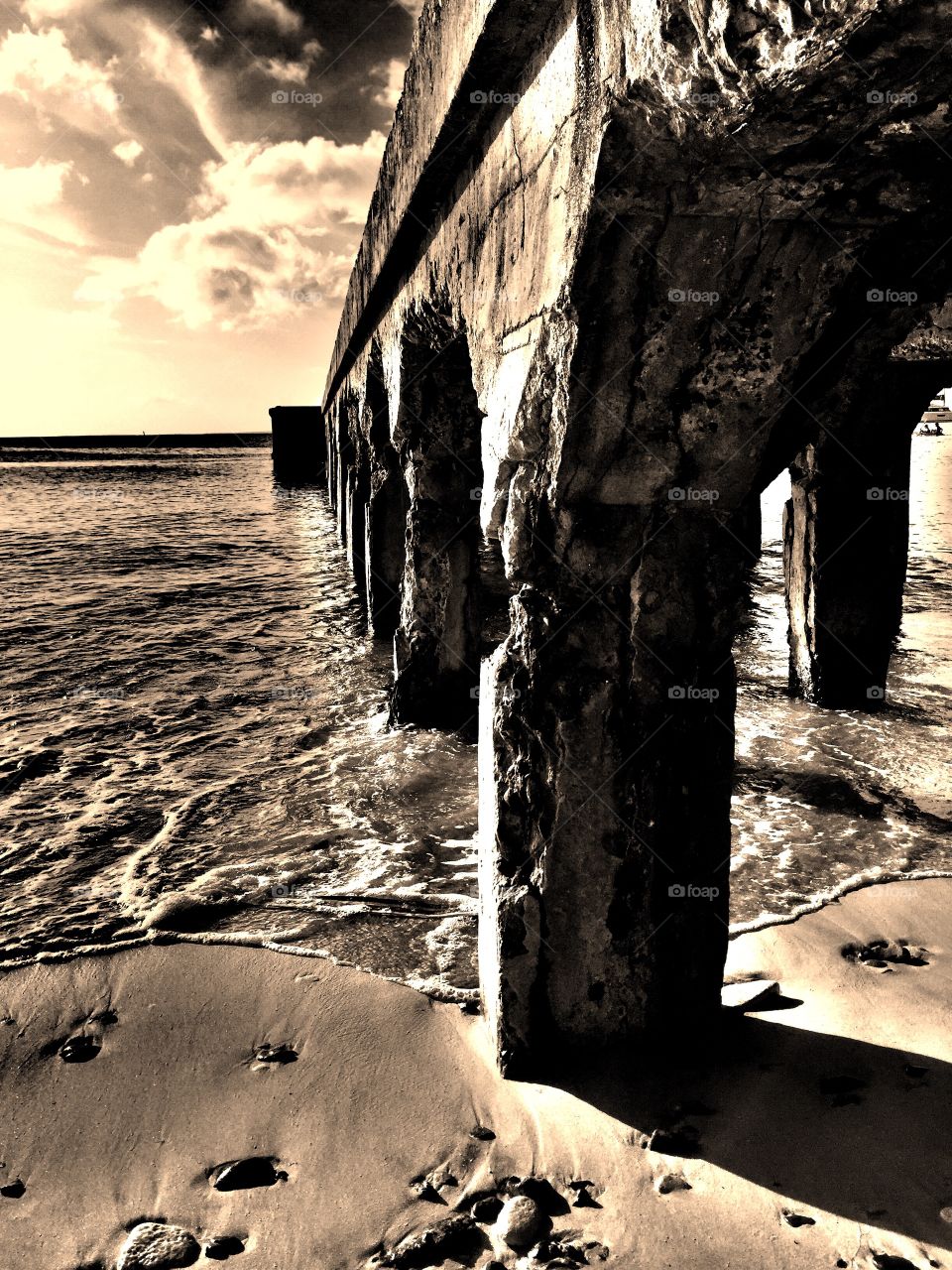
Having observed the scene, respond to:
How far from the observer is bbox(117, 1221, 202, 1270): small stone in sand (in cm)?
184

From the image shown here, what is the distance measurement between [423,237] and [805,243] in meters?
2.83

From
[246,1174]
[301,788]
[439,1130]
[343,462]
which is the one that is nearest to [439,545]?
[301,788]

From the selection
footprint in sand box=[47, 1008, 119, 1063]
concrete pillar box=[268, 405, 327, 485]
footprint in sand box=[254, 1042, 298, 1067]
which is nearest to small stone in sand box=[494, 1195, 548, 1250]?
footprint in sand box=[254, 1042, 298, 1067]

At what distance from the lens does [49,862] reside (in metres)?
3.81

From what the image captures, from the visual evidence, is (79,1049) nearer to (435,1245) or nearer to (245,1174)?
(245,1174)

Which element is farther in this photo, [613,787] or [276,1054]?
[276,1054]

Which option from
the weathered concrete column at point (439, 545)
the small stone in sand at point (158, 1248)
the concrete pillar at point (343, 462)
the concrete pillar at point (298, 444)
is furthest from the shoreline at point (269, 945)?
the concrete pillar at point (298, 444)

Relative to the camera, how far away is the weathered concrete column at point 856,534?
5.00 m

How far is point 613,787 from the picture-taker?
225 centimetres

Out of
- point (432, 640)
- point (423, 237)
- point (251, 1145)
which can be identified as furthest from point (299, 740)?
point (251, 1145)

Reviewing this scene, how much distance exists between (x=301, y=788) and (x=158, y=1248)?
2.80 meters

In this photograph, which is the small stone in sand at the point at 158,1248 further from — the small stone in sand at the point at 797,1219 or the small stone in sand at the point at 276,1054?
the small stone in sand at the point at 797,1219

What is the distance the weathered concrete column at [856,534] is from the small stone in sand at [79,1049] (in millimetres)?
4351

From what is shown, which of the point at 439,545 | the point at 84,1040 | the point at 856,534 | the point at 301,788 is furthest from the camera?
the point at 439,545
